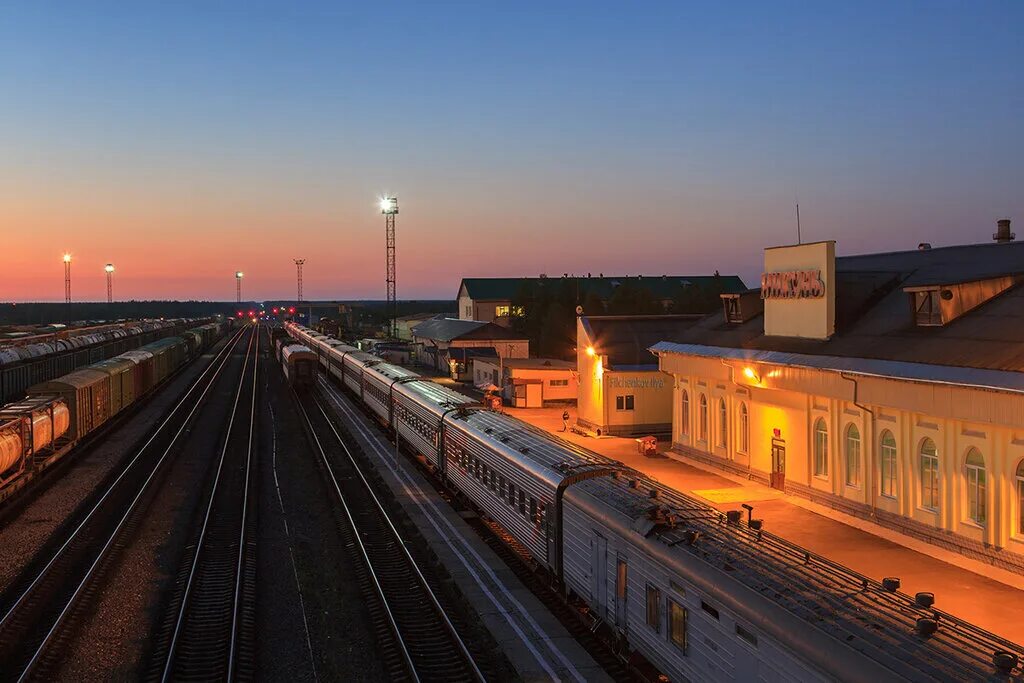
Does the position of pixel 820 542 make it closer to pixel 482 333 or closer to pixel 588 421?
pixel 588 421

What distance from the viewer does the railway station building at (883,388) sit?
1819 cm

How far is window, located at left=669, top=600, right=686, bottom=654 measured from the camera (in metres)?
10.5

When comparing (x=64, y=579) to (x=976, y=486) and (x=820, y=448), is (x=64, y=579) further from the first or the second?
(x=976, y=486)

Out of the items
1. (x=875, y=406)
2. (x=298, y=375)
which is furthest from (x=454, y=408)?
(x=298, y=375)

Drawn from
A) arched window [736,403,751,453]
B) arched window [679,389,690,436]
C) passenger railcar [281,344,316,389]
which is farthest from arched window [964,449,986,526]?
passenger railcar [281,344,316,389]

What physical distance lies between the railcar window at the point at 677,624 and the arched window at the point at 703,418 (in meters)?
21.0

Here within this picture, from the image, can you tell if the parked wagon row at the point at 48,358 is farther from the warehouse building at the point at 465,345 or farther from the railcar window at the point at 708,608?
the railcar window at the point at 708,608

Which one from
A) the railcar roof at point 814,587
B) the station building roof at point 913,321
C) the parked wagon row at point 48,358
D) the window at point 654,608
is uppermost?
the station building roof at point 913,321

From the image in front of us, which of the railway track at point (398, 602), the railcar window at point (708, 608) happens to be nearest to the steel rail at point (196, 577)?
the railway track at point (398, 602)

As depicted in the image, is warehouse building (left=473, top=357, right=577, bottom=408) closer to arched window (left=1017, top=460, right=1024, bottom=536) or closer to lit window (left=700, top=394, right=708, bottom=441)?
lit window (left=700, top=394, right=708, bottom=441)

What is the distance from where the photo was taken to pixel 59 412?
3094cm

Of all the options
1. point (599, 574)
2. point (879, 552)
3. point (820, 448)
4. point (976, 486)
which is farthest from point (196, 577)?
point (976, 486)

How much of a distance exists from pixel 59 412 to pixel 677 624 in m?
28.5

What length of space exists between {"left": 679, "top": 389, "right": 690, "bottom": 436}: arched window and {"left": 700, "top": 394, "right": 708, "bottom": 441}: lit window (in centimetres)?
104
